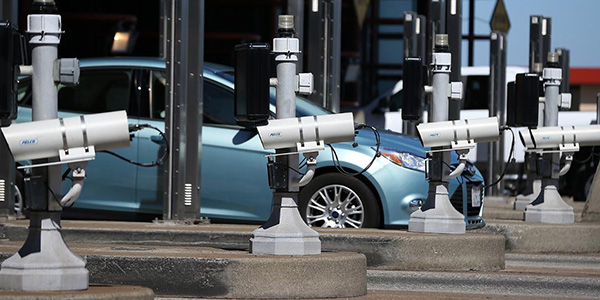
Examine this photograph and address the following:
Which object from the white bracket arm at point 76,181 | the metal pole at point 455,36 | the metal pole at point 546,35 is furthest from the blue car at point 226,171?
the metal pole at point 546,35

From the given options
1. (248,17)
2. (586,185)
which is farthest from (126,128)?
(248,17)

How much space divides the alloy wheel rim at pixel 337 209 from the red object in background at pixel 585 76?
2243 cm

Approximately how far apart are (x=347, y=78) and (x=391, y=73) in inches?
161

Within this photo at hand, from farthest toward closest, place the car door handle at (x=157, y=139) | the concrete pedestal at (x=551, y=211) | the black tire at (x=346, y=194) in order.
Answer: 1. the concrete pedestal at (x=551, y=211)
2. the car door handle at (x=157, y=139)
3. the black tire at (x=346, y=194)

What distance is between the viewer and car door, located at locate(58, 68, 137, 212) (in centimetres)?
1079

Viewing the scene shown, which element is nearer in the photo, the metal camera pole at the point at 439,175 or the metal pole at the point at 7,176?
the metal camera pole at the point at 439,175

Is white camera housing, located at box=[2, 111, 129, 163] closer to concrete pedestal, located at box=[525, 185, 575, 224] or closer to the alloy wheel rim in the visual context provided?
the alloy wheel rim

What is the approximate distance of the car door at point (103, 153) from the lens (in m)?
10.8

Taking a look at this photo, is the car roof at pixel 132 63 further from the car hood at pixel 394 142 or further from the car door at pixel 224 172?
the car hood at pixel 394 142

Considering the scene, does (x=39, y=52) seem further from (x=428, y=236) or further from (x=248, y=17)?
(x=248, y=17)

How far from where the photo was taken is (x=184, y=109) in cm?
1066

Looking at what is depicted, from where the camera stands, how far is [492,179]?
18688 millimetres

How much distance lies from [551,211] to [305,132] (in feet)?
17.0

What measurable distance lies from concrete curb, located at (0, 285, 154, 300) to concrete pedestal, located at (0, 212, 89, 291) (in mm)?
114
